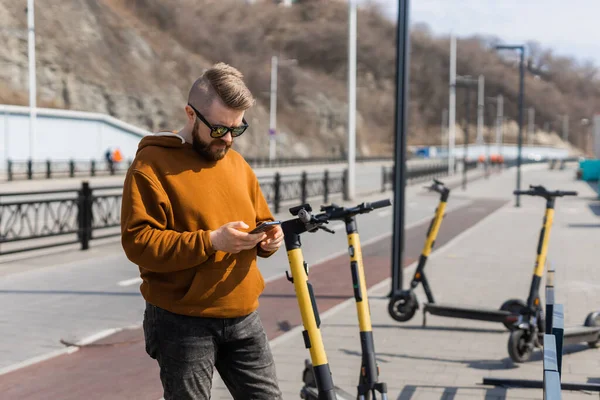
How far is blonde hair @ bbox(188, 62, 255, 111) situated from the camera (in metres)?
2.94

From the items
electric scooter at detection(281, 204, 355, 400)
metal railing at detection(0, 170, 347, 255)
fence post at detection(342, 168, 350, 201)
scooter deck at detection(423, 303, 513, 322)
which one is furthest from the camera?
fence post at detection(342, 168, 350, 201)

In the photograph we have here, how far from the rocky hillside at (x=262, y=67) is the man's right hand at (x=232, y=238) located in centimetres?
2796

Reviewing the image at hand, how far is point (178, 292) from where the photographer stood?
116 inches

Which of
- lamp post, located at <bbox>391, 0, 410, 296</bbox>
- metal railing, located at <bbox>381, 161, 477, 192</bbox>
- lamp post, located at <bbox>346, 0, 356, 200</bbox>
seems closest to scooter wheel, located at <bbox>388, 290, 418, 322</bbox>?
lamp post, located at <bbox>391, 0, 410, 296</bbox>

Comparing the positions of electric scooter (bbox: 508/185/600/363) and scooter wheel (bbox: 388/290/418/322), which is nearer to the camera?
electric scooter (bbox: 508/185/600/363)

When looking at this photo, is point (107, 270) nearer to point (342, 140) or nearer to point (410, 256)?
point (410, 256)

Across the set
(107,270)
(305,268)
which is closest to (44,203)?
(107,270)

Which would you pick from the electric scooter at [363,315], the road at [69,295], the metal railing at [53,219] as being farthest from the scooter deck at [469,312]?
the metal railing at [53,219]

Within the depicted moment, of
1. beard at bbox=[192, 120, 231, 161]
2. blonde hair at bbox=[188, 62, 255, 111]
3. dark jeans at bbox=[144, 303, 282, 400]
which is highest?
blonde hair at bbox=[188, 62, 255, 111]

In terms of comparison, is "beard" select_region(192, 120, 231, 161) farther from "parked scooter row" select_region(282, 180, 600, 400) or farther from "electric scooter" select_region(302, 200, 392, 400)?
"electric scooter" select_region(302, 200, 392, 400)

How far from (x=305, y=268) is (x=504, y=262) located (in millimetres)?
9327

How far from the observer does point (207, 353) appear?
3010mm

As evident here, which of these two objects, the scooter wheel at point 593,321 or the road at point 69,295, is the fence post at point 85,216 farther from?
the scooter wheel at point 593,321

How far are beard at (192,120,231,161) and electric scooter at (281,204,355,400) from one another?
14.5 inches
